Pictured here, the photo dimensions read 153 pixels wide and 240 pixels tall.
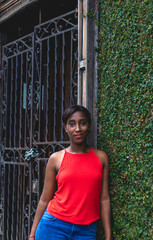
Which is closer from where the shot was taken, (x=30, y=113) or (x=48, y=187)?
(x=48, y=187)

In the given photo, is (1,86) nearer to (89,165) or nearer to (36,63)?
(36,63)

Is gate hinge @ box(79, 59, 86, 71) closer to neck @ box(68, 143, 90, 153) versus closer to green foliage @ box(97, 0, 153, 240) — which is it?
green foliage @ box(97, 0, 153, 240)

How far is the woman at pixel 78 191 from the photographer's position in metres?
2.47

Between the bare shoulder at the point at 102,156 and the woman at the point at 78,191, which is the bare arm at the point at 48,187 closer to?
the woman at the point at 78,191

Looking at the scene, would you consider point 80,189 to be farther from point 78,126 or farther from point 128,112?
point 128,112

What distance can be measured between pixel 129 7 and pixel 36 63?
6.03 feet

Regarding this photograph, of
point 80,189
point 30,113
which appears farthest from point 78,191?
point 30,113

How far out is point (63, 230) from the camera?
97.6 inches

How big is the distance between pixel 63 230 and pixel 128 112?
112 cm

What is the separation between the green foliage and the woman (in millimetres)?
135

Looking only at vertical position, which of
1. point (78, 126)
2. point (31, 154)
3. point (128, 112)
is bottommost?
point (31, 154)

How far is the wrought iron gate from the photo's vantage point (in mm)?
3902

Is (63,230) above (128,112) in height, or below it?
below

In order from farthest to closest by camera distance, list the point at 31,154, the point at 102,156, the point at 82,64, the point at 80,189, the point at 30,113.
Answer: the point at 30,113 < the point at 31,154 < the point at 82,64 < the point at 102,156 < the point at 80,189
